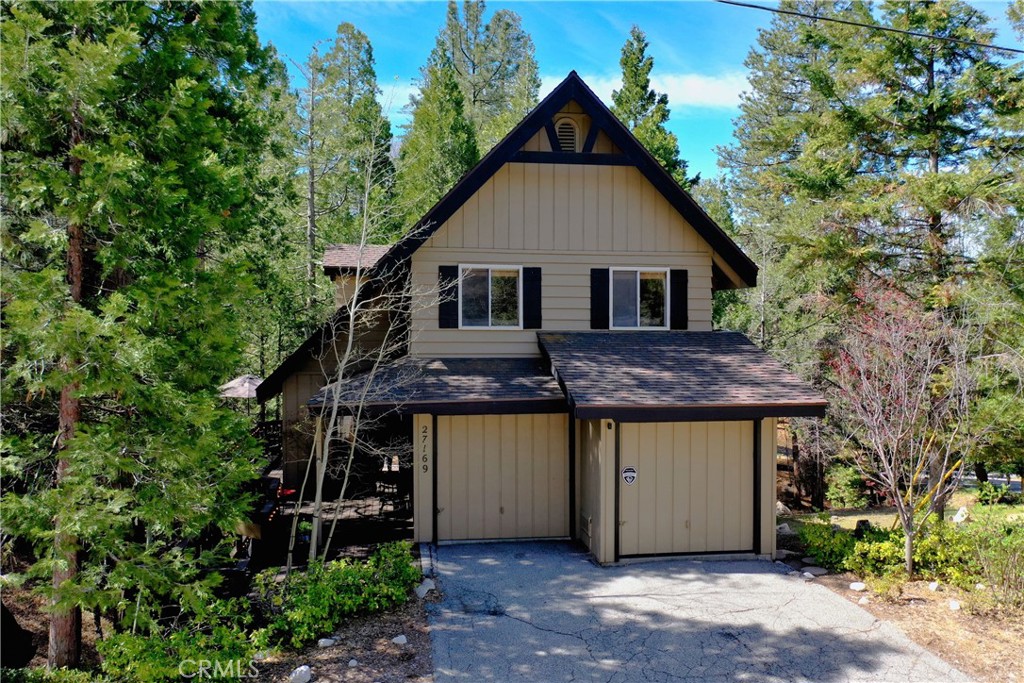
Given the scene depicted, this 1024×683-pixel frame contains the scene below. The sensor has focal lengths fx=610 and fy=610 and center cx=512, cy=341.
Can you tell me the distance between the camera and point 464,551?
9.50 meters

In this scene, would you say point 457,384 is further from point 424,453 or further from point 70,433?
point 70,433

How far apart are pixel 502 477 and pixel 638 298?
404 centimetres

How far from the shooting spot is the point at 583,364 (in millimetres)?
9586

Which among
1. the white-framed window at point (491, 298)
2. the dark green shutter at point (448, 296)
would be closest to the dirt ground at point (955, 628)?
the white-framed window at point (491, 298)

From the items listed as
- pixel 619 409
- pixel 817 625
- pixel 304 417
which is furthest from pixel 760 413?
pixel 304 417

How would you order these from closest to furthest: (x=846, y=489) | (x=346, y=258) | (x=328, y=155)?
(x=346, y=258), (x=846, y=489), (x=328, y=155)

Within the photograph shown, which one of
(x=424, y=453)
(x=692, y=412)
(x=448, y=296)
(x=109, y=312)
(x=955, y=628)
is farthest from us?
(x=448, y=296)

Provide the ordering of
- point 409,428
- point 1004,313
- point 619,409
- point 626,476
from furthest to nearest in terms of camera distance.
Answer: point 409,428 → point 1004,313 → point 626,476 → point 619,409

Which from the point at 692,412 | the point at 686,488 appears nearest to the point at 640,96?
the point at 692,412

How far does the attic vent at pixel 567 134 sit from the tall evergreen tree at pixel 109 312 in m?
6.08

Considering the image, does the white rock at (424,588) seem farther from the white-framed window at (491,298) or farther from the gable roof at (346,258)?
the gable roof at (346,258)

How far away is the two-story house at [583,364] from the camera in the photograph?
8930mm

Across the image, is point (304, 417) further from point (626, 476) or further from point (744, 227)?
point (744, 227)

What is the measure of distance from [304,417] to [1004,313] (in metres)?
12.7
